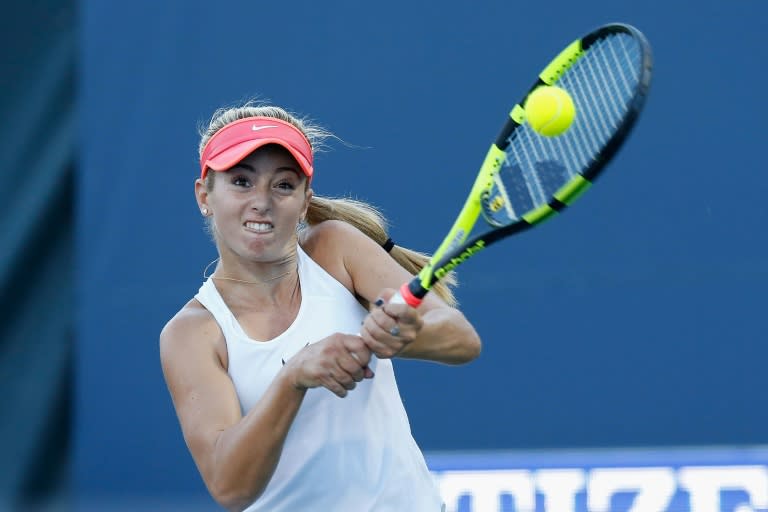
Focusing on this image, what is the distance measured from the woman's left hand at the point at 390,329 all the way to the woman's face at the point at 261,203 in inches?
12.4

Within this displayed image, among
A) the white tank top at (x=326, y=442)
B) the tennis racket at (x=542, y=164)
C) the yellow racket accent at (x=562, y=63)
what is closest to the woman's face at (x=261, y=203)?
the white tank top at (x=326, y=442)

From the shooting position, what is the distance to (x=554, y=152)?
2.21 meters

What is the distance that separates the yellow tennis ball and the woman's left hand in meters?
0.43

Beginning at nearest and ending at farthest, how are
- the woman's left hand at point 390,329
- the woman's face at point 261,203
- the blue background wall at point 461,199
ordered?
the woman's left hand at point 390,329 → the woman's face at point 261,203 → the blue background wall at point 461,199

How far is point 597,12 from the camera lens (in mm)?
4027

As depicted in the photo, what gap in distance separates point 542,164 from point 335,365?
533mm

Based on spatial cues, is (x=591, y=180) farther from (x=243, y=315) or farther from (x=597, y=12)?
(x=597, y=12)

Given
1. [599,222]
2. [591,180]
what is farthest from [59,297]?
[591,180]

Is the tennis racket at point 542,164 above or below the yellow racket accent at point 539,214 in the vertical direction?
above

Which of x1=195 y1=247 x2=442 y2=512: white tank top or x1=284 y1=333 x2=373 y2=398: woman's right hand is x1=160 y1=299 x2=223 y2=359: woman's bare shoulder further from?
x1=284 y1=333 x2=373 y2=398: woman's right hand

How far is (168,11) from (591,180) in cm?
243

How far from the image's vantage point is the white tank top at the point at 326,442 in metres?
2.16

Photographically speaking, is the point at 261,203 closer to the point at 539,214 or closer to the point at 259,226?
the point at 259,226

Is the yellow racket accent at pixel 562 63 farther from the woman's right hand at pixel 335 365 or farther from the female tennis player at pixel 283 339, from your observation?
the woman's right hand at pixel 335 365
